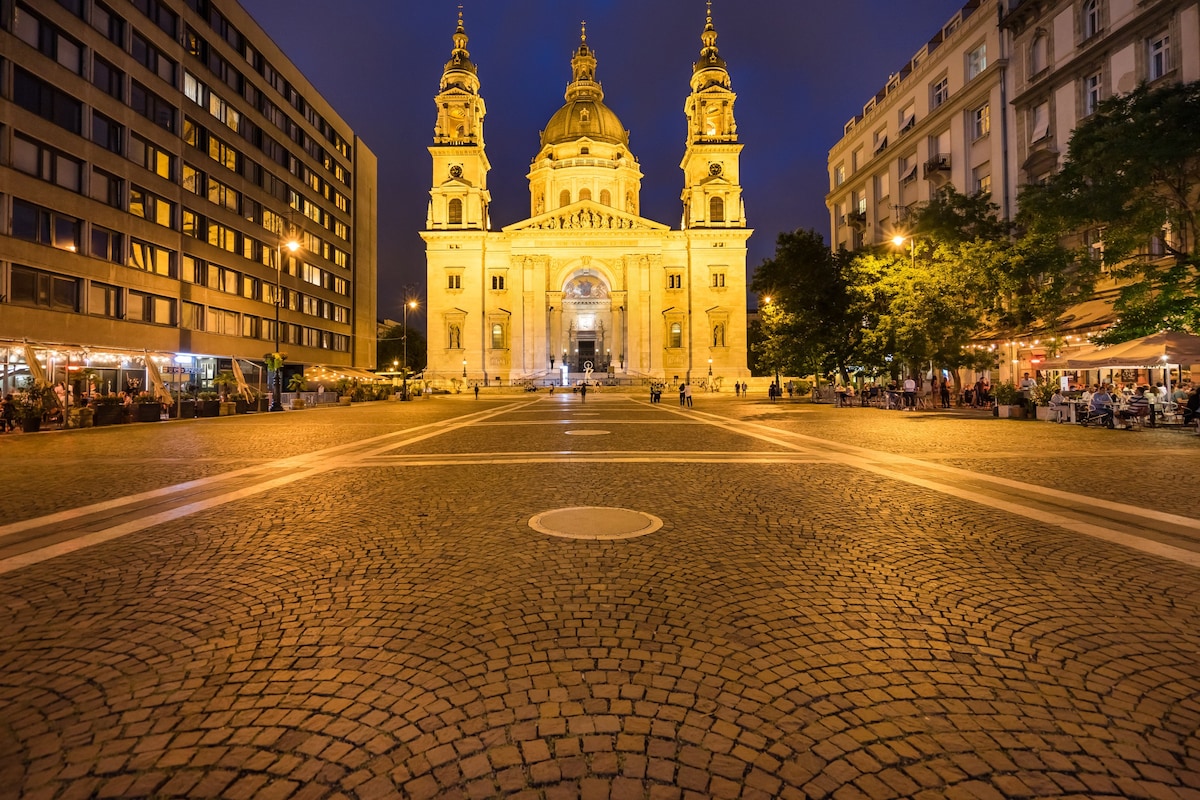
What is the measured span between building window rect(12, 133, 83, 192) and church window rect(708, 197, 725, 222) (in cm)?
6237

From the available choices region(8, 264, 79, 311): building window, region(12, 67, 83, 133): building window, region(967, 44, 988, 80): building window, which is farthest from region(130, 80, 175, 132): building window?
region(967, 44, 988, 80): building window

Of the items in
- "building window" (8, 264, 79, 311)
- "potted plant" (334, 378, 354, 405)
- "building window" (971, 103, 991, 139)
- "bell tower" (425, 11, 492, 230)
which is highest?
"bell tower" (425, 11, 492, 230)

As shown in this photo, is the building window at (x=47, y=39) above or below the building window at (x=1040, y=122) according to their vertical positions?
above

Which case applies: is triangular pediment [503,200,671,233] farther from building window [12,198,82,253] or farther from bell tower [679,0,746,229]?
building window [12,198,82,253]

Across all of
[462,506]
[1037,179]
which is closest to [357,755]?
[462,506]

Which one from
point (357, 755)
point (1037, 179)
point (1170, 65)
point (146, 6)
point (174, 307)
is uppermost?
point (146, 6)

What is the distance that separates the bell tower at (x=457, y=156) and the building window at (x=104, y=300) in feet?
148

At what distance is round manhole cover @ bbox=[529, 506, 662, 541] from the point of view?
609 centimetres

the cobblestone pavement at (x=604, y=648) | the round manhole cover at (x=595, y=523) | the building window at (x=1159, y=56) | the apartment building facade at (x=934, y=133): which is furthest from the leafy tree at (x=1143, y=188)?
the round manhole cover at (x=595, y=523)

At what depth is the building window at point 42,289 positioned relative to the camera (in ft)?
89.3

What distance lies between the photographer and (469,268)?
7600 centimetres

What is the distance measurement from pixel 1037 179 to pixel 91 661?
36.6 m

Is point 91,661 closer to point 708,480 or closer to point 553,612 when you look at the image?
point 553,612

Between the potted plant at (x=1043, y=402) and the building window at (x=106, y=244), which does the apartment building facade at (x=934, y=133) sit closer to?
the potted plant at (x=1043, y=402)
